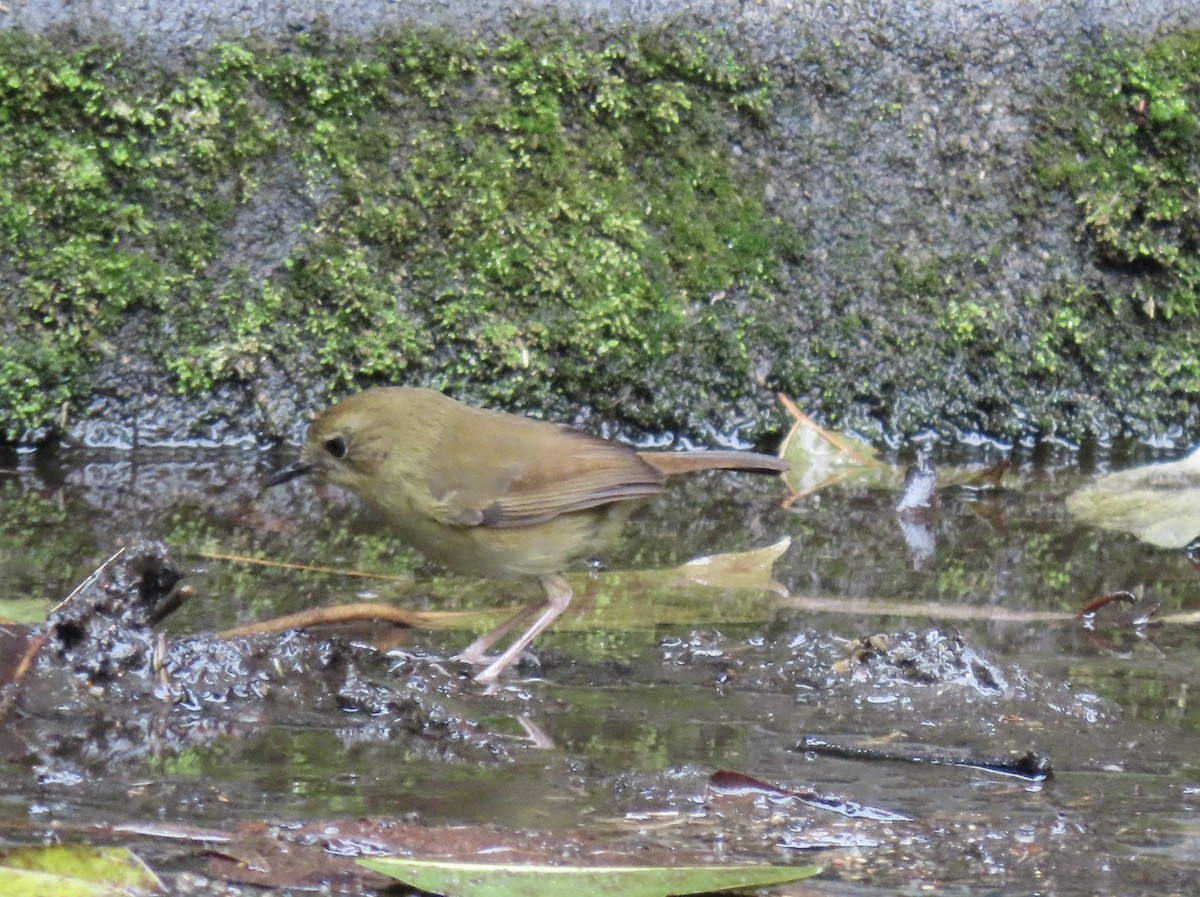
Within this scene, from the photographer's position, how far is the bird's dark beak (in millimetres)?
4637

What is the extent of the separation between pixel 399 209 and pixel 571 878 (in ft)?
13.4

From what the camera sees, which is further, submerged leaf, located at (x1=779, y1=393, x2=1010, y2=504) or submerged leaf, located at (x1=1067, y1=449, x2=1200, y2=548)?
submerged leaf, located at (x1=779, y1=393, x2=1010, y2=504)

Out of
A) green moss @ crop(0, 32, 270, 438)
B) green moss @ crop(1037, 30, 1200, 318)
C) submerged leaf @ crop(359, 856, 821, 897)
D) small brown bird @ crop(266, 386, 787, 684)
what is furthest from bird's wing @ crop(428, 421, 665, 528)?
green moss @ crop(1037, 30, 1200, 318)

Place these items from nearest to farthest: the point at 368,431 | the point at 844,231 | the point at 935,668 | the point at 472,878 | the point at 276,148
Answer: the point at 472,878 < the point at 935,668 < the point at 368,431 < the point at 276,148 < the point at 844,231

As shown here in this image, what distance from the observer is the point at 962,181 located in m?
6.49

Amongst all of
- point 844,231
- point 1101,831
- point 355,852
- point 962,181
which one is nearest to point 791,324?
point 844,231

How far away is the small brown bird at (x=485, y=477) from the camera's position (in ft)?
14.8

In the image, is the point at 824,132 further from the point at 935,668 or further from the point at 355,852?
the point at 355,852

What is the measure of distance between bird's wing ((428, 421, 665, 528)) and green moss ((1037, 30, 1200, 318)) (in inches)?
109

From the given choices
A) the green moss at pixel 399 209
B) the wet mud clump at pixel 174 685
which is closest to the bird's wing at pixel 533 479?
the wet mud clump at pixel 174 685

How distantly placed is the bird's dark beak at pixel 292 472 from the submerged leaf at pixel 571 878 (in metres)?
2.35

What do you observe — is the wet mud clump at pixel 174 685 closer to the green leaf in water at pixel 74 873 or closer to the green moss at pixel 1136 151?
the green leaf in water at pixel 74 873

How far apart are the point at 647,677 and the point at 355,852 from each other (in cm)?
142

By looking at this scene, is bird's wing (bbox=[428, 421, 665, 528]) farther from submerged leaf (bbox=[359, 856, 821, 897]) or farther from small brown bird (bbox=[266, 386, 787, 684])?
submerged leaf (bbox=[359, 856, 821, 897])
